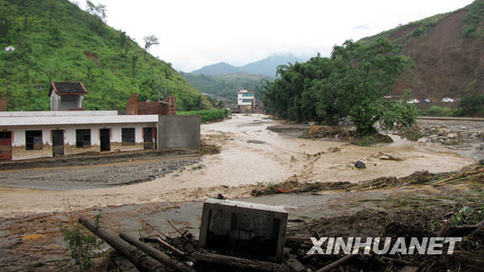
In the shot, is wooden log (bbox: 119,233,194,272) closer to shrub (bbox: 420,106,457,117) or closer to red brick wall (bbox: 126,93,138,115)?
red brick wall (bbox: 126,93,138,115)

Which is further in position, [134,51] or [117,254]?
[134,51]

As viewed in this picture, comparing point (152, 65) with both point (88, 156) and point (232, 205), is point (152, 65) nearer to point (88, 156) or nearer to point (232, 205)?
point (88, 156)

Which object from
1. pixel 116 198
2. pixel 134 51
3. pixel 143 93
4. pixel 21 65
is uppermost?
pixel 134 51

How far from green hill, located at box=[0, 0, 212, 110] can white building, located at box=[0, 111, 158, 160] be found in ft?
66.6

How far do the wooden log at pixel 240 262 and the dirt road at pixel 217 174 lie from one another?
28.7ft

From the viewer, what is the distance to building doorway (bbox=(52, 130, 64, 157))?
68.6 feet

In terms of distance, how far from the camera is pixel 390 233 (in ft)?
16.0

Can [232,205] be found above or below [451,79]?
below

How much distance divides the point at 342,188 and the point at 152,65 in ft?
232

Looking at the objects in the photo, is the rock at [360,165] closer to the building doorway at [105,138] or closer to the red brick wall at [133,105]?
the building doorway at [105,138]

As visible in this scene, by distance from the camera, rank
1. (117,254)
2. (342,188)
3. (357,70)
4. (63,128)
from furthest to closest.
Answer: (357,70), (63,128), (342,188), (117,254)

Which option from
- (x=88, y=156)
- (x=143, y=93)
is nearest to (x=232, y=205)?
(x=88, y=156)

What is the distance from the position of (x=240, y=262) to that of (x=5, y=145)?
20962mm

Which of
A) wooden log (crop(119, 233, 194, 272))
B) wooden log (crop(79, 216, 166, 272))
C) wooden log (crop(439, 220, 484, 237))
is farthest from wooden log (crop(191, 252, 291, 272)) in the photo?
wooden log (crop(439, 220, 484, 237))
